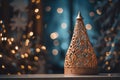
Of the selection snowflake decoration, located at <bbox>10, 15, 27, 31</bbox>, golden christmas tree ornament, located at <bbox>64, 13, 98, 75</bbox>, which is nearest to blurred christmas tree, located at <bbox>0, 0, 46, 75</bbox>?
snowflake decoration, located at <bbox>10, 15, 27, 31</bbox>

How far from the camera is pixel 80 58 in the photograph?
5.63ft

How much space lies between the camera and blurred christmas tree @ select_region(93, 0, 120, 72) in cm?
203

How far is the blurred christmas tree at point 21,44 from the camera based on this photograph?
6.46 feet

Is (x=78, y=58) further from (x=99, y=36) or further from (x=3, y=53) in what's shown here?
(x=3, y=53)

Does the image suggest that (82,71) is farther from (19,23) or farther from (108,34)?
(19,23)

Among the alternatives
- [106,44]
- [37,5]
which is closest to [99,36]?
[106,44]

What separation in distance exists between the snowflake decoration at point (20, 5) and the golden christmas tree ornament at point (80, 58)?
1.55 ft

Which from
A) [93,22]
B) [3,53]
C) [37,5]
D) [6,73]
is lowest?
[6,73]

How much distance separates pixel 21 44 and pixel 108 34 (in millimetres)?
601

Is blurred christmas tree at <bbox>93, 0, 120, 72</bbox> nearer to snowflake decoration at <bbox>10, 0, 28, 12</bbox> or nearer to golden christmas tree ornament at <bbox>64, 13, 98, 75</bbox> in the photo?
golden christmas tree ornament at <bbox>64, 13, 98, 75</bbox>

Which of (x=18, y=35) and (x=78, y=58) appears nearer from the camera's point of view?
(x=78, y=58)

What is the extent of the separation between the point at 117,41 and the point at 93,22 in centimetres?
21

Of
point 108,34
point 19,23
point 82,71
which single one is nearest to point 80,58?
point 82,71

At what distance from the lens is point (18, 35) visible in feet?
6.55
